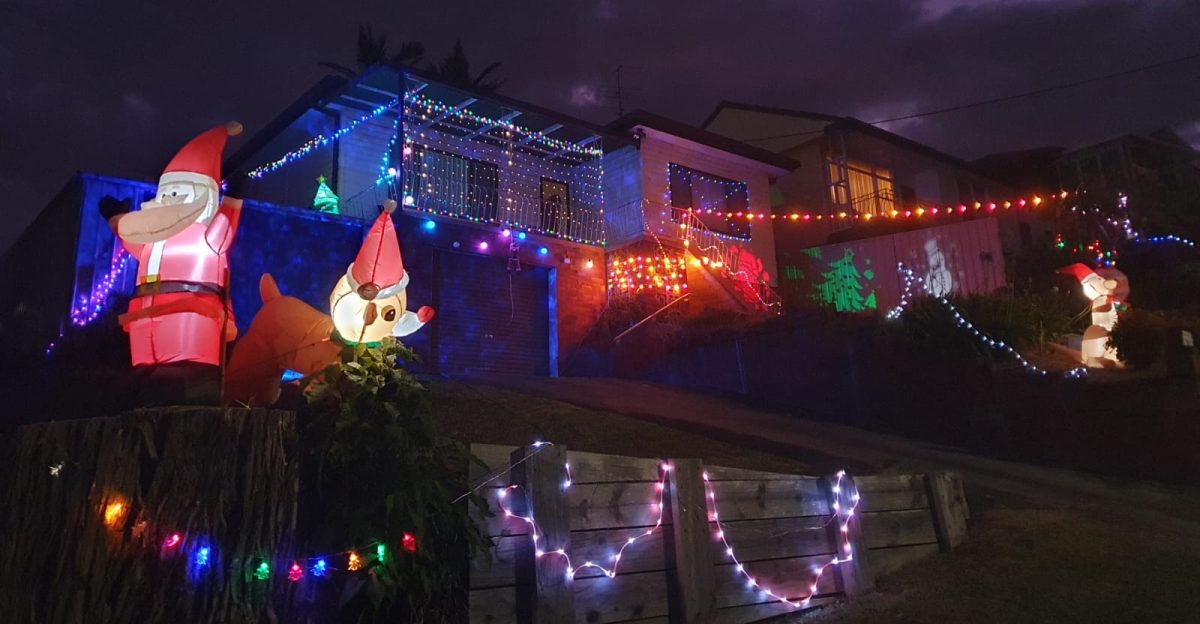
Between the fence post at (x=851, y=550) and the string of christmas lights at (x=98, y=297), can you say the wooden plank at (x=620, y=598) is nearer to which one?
the fence post at (x=851, y=550)

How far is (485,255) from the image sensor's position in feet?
52.7

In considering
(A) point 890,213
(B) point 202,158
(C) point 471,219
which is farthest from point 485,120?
(B) point 202,158

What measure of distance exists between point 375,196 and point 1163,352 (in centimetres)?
1391

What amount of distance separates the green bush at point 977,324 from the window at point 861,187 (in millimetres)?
10227

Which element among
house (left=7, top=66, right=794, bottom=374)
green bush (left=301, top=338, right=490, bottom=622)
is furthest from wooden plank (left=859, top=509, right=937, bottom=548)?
house (left=7, top=66, right=794, bottom=374)

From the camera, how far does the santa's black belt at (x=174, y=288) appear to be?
18.0 ft

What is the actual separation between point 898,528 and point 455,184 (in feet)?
40.9

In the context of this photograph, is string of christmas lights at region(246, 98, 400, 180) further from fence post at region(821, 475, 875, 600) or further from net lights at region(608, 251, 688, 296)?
fence post at region(821, 475, 875, 600)

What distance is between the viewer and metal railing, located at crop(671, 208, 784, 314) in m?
18.9

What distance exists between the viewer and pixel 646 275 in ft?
59.4

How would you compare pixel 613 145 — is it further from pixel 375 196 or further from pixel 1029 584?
pixel 1029 584

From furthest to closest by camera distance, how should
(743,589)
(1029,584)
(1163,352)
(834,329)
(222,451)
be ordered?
1. (834,329)
2. (1163,352)
3. (1029,584)
4. (743,589)
5. (222,451)

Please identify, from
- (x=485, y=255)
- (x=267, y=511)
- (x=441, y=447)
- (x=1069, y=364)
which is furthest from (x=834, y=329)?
(x=267, y=511)

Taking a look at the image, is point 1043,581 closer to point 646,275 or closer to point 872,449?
point 872,449
